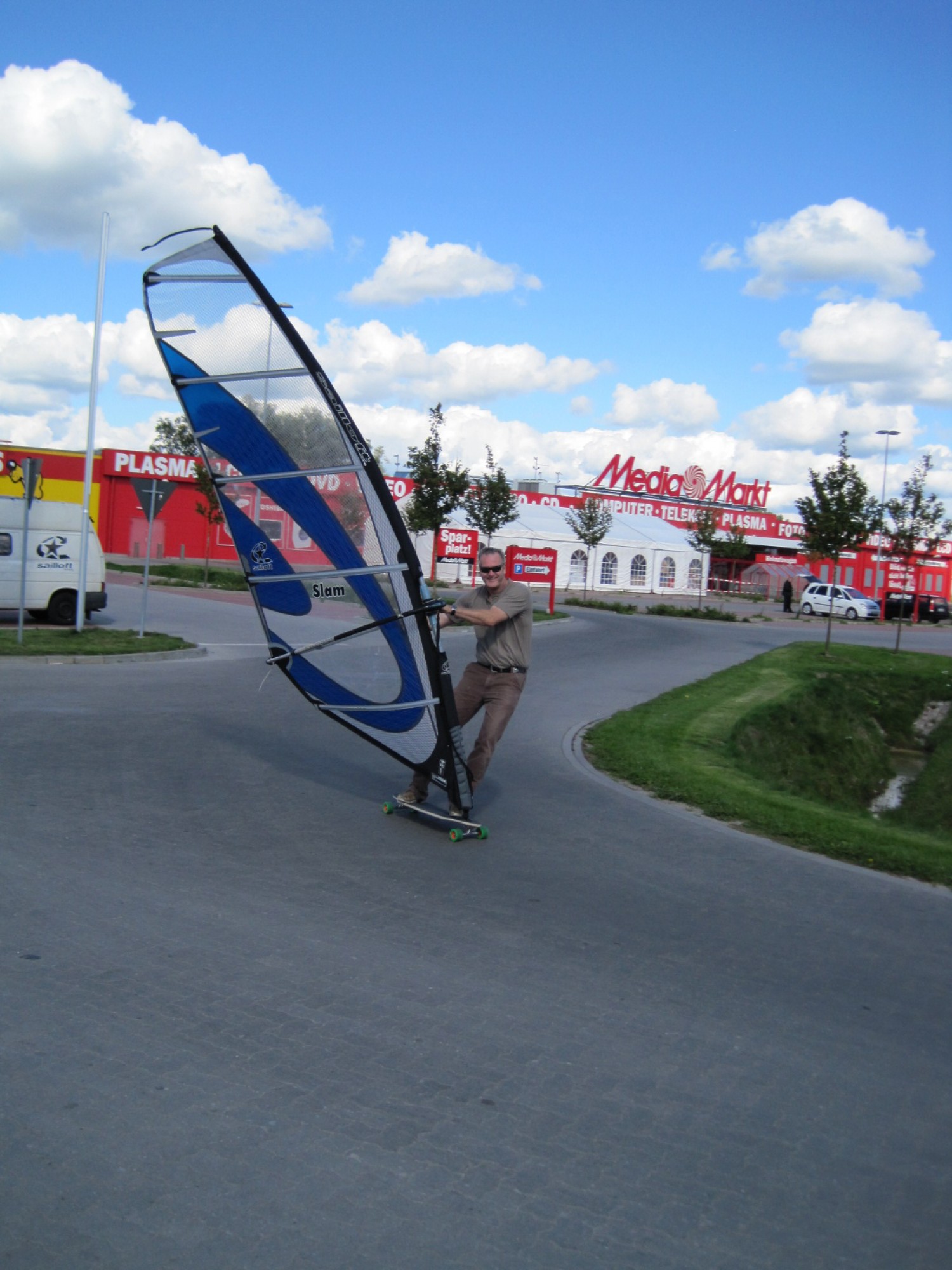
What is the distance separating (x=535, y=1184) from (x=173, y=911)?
291 centimetres

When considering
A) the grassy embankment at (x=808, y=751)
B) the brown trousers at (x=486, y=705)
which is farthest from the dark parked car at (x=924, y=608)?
the brown trousers at (x=486, y=705)

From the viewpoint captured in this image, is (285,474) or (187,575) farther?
(187,575)

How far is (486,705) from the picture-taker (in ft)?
26.8

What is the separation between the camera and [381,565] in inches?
294

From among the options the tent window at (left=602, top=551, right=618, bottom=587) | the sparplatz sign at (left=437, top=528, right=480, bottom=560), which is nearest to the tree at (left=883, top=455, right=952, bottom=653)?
the sparplatz sign at (left=437, top=528, right=480, bottom=560)

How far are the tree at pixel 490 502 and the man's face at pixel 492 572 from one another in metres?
28.7

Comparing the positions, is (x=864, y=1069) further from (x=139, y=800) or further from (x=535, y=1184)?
(x=139, y=800)

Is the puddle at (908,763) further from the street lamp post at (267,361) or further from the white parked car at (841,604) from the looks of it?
the white parked car at (841,604)

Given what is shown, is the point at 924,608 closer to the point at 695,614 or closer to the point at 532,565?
the point at 695,614

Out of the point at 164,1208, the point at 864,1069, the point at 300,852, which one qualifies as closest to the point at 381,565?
the point at 300,852

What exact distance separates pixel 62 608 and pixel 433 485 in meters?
14.4

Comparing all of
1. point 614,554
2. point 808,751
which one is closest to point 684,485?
point 614,554

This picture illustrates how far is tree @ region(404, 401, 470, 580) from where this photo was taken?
1308 inches

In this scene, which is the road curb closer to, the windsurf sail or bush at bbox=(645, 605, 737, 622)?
the windsurf sail
